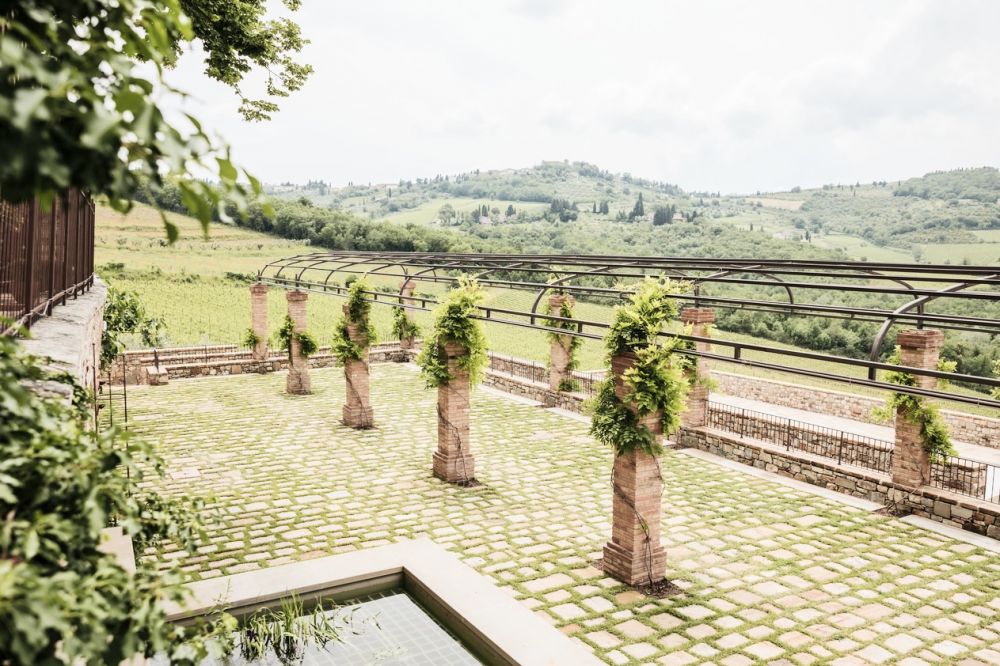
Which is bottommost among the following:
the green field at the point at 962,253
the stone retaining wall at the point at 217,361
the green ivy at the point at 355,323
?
the stone retaining wall at the point at 217,361

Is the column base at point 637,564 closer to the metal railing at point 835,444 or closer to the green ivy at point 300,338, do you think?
the metal railing at point 835,444

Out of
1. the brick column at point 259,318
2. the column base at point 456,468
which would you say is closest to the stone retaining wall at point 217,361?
the brick column at point 259,318

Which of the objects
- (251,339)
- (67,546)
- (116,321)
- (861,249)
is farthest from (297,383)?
(861,249)

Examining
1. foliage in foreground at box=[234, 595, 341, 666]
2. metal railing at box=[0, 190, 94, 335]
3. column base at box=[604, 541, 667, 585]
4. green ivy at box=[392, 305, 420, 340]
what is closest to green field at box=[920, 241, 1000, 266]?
green ivy at box=[392, 305, 420, 340]

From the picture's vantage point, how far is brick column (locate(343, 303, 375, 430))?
16344mm

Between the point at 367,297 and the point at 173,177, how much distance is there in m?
14.6

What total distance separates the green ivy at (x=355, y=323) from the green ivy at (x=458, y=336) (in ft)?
12.8

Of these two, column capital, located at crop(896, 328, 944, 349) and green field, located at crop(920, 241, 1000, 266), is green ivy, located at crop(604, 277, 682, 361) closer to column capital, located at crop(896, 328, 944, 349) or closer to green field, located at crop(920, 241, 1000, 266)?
column capital, located at crop(896, 328, 944, 349)

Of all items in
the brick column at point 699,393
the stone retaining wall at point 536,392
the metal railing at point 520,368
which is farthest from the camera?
the metal railing at point 520,368

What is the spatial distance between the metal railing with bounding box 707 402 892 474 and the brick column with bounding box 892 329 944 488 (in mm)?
3063

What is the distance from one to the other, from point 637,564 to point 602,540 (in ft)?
4.55

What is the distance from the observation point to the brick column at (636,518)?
336 inches

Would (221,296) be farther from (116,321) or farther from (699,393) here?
(699,393)

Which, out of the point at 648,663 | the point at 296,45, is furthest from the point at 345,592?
the point at 296,45
